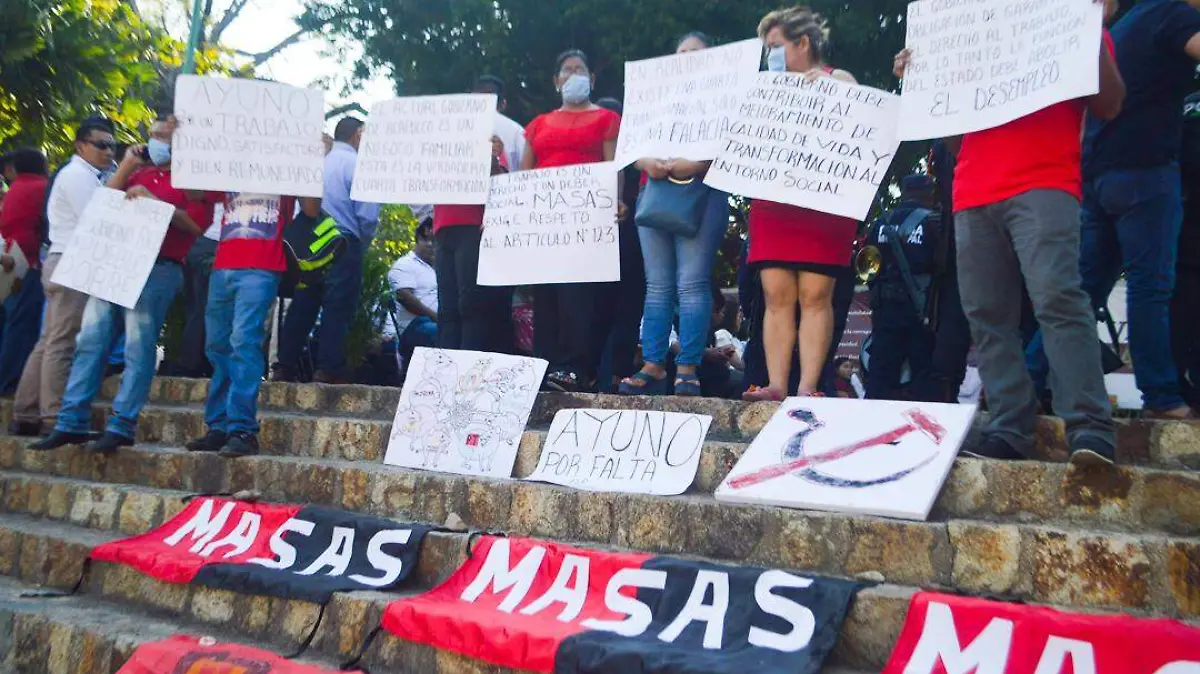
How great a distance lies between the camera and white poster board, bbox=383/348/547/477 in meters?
5.08

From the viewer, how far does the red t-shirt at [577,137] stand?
601 cm

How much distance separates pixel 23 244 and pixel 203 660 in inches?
190

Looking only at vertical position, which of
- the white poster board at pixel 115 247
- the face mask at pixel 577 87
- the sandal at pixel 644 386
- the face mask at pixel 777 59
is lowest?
the sandal at pixel 644 386

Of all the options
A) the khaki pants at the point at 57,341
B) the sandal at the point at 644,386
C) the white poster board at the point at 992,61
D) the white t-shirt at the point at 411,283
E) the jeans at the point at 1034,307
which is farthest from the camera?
the white t-shirt at the point at 411,283

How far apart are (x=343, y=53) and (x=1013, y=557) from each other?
1657cm

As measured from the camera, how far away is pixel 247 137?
6.04 metres

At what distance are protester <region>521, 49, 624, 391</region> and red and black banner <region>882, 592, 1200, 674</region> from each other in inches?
117

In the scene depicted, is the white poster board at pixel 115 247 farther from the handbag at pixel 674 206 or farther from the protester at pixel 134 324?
the handbag at pixel 674 206

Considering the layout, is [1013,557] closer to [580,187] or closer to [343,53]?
[580,187]

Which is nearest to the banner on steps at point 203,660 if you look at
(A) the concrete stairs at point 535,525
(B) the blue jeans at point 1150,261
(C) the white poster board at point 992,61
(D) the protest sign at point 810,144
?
(A) the concrete stairs at point 535,525

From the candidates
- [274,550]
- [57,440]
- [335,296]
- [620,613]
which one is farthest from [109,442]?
[620,613]

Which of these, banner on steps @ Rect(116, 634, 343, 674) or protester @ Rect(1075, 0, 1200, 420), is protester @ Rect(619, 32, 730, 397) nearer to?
protester @ Rect(1075, 0, 1200, 420)

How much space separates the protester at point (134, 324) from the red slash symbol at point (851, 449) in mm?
3405

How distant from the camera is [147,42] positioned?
1230 centimetres
